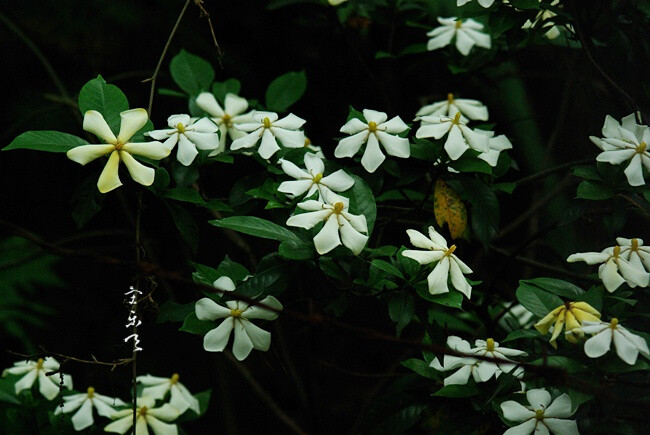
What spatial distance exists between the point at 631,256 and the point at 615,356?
0.16 metres

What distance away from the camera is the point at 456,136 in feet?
3.66

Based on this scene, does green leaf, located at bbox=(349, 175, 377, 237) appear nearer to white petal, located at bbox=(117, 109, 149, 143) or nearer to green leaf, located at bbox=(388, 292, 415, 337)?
green leaf, located at bbox=(388, 292, 415, 337)

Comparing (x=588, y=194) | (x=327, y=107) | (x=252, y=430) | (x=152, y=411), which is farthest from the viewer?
(x=252, y=430)

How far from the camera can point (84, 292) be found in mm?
2330

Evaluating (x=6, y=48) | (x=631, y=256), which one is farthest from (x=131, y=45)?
(x=631, y=256)

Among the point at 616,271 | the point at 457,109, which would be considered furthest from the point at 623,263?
the point at 457,109

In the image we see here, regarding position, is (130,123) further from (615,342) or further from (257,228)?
(615,342)

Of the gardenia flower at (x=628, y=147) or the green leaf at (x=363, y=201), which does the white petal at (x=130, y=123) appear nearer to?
the green leaf at (x=363, y=201)

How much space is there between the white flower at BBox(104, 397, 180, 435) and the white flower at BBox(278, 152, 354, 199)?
1.51 ft

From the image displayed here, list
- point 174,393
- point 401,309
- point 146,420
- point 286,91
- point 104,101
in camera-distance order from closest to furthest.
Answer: point 401,309
point 104,101
point 146,420
point 174,393
point 286,91

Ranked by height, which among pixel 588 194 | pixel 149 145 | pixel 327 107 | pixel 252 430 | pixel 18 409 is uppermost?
pixel 149 145

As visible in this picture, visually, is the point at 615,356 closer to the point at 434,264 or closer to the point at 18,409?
the point at 434,264

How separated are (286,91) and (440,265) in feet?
2.00

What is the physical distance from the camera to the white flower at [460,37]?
1468mm
